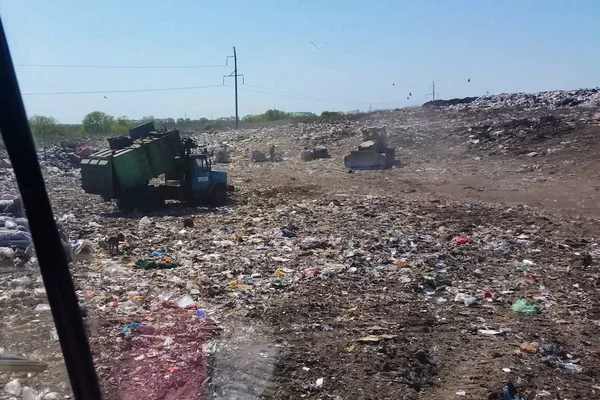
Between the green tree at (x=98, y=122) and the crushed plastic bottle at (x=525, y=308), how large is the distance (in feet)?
132

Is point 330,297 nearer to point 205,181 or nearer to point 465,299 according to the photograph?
point 465,299

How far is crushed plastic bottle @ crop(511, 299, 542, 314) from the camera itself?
558 centimetres

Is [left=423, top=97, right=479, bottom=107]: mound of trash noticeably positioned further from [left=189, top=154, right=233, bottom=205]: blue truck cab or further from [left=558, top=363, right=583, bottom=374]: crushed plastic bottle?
[left=558, top=363, right=583, bottom=374]: crushed plastic bottle

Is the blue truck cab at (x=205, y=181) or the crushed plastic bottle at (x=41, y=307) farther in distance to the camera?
the blue truck cab at (x=205, y=181)

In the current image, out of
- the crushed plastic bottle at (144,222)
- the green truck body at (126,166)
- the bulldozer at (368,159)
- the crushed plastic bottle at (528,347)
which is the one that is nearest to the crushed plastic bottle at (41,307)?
the crushed plastic bottle at (528,347)

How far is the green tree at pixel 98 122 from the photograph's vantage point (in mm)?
42684

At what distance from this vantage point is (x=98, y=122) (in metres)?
43.9

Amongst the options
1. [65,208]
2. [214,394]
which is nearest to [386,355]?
[214,394]

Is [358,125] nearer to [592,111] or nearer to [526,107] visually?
[526,107]

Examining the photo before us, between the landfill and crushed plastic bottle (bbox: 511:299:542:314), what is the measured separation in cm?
2

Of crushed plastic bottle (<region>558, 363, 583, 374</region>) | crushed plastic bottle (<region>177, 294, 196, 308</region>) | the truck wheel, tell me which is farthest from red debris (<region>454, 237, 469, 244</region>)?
the truck wheel

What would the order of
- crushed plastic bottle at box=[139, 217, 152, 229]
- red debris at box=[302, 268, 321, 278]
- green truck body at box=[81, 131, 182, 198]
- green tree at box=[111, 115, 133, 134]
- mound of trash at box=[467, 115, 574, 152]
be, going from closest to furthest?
red debris at box=[302, 268, 321, 278], crushed plastic bottle at box=[139, 217, 152, 229], green truck body at box=[81, 131, 182, 198], mound of trash at box=[467, 115, 574, 152], green tree at box=[111, 115, 133, 134]

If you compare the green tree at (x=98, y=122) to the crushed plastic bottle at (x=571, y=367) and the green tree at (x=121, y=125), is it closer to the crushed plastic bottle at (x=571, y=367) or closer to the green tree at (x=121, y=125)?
the green tree at (x=121, y=125)

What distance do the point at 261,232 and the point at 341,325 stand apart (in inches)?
175
